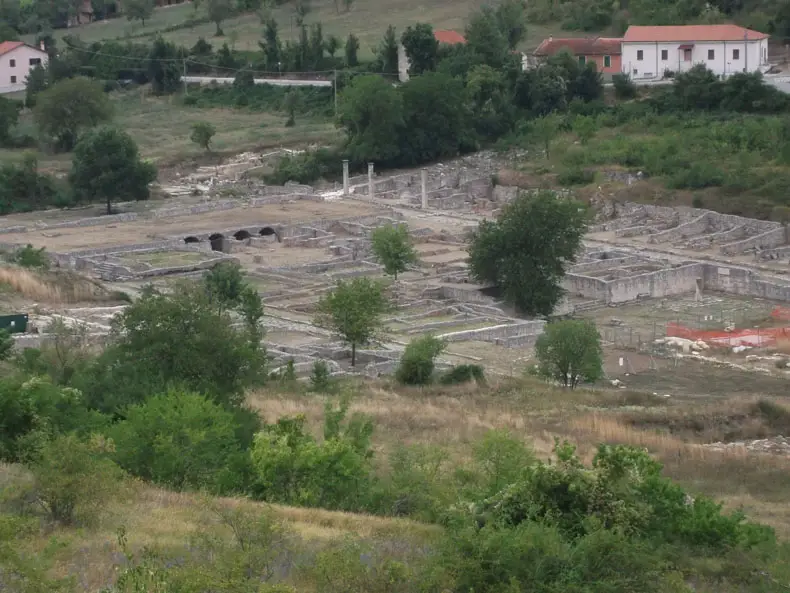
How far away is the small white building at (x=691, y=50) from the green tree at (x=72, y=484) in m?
56.7

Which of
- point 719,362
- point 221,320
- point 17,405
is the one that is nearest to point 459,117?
point 719,362

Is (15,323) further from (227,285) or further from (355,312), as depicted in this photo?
(355,312)

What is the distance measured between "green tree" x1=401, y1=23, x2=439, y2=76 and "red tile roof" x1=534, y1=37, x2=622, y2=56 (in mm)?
4692

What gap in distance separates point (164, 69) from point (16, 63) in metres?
7.34

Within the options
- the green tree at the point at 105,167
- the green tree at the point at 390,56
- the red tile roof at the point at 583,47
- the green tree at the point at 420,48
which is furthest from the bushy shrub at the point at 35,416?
the green tree at the point at 390,56

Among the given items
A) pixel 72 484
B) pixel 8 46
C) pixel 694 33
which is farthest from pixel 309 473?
pixel 8 46

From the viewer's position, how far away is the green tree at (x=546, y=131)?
64.1 meters

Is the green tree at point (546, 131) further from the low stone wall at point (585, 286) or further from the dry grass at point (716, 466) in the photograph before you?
the dry grass at point (716, 466)

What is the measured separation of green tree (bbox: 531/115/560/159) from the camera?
64.1 meters

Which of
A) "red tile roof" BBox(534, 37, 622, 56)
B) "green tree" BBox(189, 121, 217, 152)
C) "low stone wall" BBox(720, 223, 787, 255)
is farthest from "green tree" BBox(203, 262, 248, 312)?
"red tile roof" BBox(534, 37, 622, 56)

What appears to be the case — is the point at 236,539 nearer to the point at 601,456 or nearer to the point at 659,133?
the point at 601,456

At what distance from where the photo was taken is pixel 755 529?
55.6 ft

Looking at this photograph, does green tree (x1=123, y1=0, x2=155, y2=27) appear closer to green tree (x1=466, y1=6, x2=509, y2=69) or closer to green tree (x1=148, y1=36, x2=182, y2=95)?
green tree (x1=148, y1=36, x2=182, y2=95)

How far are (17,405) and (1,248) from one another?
101 feet
